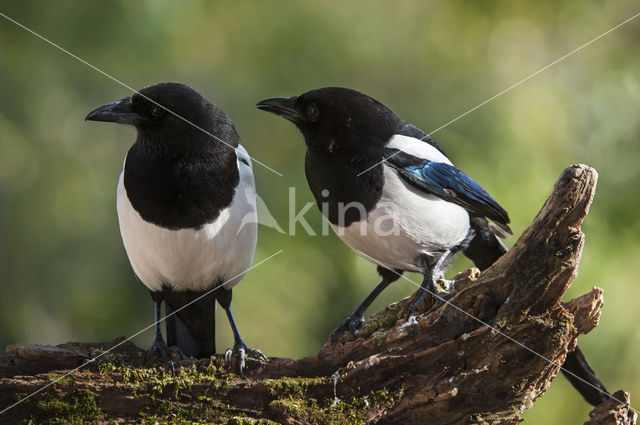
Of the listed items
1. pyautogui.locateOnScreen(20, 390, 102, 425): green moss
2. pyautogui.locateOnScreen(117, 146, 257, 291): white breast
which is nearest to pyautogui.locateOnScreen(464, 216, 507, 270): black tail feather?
pyautogui.locateOnScreen(117, 146, 257, 291): white breast

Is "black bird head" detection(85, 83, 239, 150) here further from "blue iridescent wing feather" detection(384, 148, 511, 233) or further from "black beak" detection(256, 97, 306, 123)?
"blue iridescent wing feather" detection(384, 148, 511, 233)

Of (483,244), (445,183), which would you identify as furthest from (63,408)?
(483,244)

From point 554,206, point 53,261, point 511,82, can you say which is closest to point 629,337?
point 511,82

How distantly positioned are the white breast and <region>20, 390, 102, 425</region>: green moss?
1.68 feet

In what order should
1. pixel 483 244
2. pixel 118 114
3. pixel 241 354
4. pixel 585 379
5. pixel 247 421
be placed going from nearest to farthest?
pixel 247 421 < pixel 241 354 < pixel 118 114 < pixel 585 379 < pixel 483 244

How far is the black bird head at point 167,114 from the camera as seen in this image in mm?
2402

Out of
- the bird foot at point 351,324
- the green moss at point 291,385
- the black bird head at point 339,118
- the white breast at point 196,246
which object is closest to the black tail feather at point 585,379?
the bird foot at point 351,324

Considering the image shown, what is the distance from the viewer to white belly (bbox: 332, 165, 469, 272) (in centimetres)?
241

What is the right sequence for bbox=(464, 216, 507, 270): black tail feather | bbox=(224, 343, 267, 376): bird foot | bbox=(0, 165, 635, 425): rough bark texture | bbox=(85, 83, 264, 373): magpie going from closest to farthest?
bbox=(0, 165, 635, 425): rough bark texture, bbox=(224, 343, 267, 376): bird foot, bbox=(85, 83, 264, 373): magpie, bbox=(464, 216, 507, 270): black tail feather

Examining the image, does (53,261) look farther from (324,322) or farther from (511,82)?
(511,82)

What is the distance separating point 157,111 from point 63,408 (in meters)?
0.94

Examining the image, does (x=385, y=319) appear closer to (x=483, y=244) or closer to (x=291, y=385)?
(x=291, y=385)

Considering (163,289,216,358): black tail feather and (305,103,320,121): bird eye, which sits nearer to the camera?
(305,103,320,121): bird eye

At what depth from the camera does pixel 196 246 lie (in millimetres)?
2426
